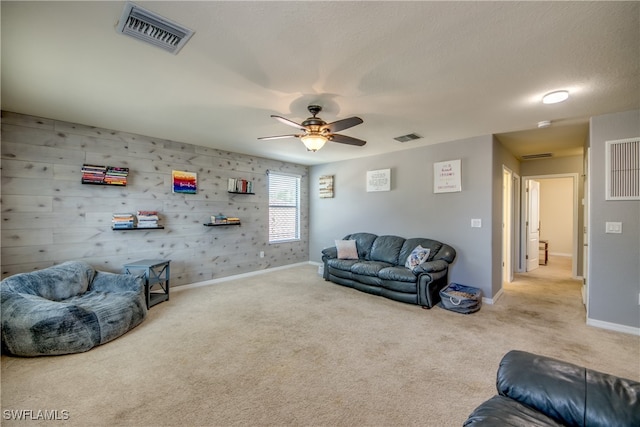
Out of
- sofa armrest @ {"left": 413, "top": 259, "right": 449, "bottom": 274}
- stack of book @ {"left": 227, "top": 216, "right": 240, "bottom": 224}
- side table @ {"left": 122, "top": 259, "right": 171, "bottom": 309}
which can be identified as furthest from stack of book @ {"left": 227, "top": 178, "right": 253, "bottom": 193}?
sofa armrest @ {"left": 413, "top": 259, "right": 449, "bottom": 274}

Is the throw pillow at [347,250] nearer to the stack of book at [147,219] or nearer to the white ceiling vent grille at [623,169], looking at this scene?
the stack of book at [147,219]

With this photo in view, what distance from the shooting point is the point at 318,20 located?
5.23 ft

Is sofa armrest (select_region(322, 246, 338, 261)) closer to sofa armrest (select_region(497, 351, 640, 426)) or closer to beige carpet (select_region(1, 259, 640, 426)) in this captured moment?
beige carpet (select_region(1, 259, 640, 426))

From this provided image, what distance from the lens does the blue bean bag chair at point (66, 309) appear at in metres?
2.37

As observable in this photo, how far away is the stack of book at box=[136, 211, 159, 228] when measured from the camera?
400cm

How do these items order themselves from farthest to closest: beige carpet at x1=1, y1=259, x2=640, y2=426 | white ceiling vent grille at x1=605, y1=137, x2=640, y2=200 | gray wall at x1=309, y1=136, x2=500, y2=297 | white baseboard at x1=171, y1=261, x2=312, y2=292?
white baseboard at x1=171, y1=261, x2=312, y2=292
gray wall at x1=309, y1=136, x2=500, y2=297
white ceiling vent grille at x1=605, y1=137, x2=640, y2=200
beige carpet at x1=1, y1=259, x2=640, y2=426

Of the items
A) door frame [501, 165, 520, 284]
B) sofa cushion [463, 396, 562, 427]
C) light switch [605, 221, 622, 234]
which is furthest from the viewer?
door frame [501, 165, 520, 284]

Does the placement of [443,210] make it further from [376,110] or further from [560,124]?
[376,110]

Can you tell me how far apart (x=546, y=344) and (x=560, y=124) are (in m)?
2.71

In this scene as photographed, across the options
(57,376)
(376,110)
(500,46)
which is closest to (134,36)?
(376,110)

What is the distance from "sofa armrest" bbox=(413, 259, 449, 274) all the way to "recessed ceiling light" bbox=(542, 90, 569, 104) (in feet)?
7.46

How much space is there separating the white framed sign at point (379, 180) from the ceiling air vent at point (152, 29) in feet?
13.2

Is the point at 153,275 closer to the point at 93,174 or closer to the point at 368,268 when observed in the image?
the point at 93,174

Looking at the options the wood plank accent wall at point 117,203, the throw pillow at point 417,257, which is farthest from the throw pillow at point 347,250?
the wood plank accent wall at point 117,203
